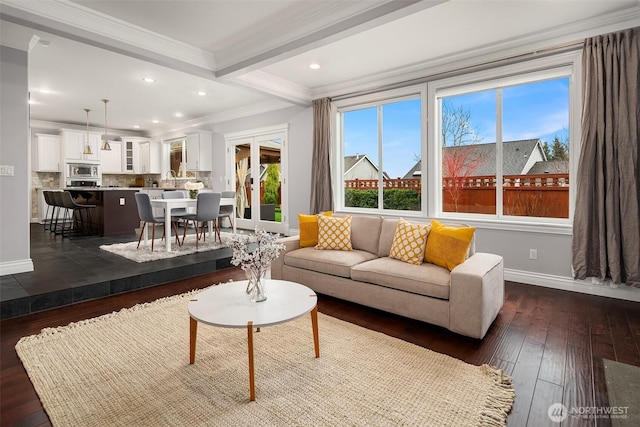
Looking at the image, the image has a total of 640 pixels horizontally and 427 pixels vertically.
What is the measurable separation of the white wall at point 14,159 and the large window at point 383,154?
4.20 m

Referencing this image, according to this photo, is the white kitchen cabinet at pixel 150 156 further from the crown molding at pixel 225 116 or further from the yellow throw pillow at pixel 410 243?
the yellow throw pillow at pixel 410 243

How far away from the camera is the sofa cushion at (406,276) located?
8.41ft

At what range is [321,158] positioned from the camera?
5734 millimetres

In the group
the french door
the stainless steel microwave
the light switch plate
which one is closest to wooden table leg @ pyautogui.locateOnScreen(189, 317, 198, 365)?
the light switch plate

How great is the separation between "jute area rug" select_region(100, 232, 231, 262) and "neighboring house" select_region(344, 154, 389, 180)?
243 centimetres

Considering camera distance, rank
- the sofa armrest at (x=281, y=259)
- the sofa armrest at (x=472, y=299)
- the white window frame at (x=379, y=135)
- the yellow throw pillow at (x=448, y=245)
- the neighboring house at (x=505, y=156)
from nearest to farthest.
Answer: the sofa armrest at (x=472, y=299)
the yellow throw pillow at (x=448, y=245)
the sofa armrest at (x=281, y=259)
the neighboring house at (x=505, y=156)
the white window frame at (x=379, y=135)

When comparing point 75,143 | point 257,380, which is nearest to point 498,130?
point 257,380

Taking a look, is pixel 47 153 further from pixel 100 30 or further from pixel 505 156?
pixel 505 156

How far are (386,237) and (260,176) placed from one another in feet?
14.8

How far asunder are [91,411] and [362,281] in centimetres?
A: 204

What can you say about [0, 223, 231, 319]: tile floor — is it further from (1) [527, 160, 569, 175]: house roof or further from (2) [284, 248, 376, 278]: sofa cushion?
(1) [527, 160, 569, 175]: house roof

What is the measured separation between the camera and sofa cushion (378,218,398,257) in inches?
134

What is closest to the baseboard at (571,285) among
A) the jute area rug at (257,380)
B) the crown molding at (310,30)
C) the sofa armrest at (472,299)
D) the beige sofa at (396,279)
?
the beige sofa at (396,279)

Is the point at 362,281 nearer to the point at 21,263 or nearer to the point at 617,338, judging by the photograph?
the point at 617,338
